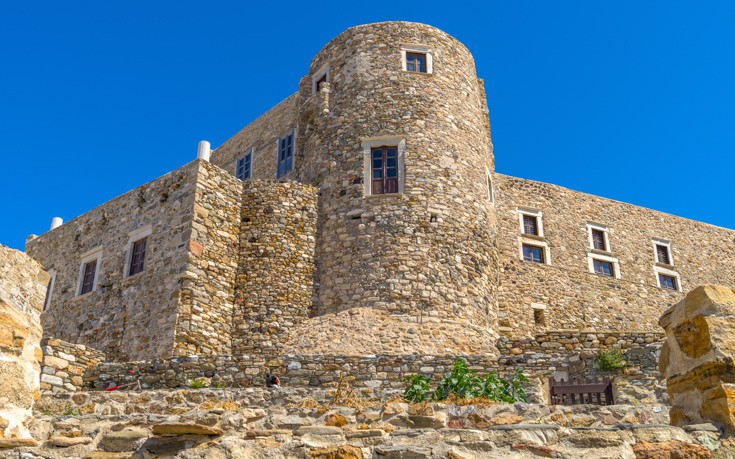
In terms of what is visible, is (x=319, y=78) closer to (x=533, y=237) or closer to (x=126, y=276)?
(x=126, y=276)

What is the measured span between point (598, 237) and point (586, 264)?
5.29ft

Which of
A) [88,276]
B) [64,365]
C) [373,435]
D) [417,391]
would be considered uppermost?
[88,276]

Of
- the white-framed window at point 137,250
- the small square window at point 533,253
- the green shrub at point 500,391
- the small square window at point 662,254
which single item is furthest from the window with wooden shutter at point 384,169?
the small square window at point 662,254

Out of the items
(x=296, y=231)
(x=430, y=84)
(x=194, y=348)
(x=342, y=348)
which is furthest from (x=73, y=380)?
(x=430, y=84)

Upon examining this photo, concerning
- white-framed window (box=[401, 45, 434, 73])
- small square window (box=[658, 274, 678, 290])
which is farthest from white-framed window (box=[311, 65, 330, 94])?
small square window (box=[658, 274, 678, 290])

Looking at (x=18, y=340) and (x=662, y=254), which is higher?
(x=662, y=254)

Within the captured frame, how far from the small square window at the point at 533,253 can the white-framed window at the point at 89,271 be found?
1382cm

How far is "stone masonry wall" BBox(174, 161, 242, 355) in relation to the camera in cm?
1670

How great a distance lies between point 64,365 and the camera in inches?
514

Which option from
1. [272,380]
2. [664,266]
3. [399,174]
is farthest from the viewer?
[664,266]

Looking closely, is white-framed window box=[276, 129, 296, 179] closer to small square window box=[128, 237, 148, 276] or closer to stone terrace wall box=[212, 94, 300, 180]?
stone terrace wall box=[212, 94, 300, 180]

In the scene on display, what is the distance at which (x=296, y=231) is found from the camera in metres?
18.9

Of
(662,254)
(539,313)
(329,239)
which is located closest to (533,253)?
(539,313)

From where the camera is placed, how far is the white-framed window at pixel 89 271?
19.9 metres
